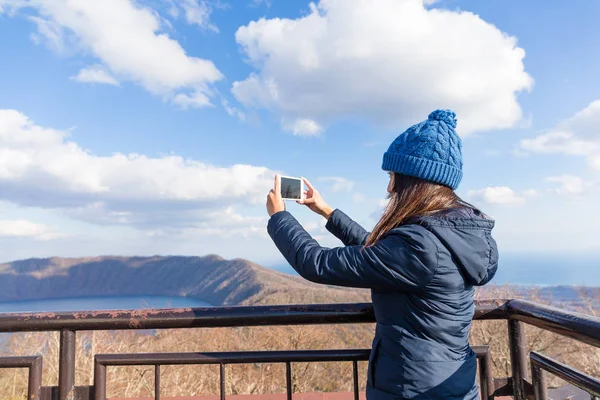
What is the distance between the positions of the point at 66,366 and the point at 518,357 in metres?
1.83

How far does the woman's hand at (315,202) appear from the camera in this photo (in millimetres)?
1996

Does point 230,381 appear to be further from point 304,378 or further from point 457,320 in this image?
point 457,320

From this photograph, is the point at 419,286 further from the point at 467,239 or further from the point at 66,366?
the point at 66,366

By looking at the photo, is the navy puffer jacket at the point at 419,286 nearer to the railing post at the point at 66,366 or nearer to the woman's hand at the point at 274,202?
the woman's hand at the point at 274,202

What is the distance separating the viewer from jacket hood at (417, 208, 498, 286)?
Answer: 1.14 metres

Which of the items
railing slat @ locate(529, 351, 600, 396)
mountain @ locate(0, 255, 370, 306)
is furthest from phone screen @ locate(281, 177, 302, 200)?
mountain @ locate(0, 255, 370, 306)

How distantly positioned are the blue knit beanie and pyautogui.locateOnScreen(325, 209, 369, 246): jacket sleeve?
51 cm

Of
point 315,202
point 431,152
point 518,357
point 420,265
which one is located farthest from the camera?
point 315,202

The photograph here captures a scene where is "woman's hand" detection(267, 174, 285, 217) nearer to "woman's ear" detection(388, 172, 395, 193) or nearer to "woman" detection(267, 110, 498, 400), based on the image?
"woman" detection(267, 110, 498, 400)

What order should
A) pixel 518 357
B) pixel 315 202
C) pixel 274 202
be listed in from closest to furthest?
pixel 274 202, pixel 518 357, pixel 315 202

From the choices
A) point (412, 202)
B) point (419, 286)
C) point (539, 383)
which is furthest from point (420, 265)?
point (539, 383)

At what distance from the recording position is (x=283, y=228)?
1.36 m

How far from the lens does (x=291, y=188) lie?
1769 mm

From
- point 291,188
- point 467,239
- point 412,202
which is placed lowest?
point 467,239
